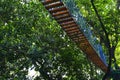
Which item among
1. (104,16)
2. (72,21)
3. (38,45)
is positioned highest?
(72,21)

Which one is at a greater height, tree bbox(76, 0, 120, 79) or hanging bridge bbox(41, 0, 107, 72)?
hanging bridge bbox(41, 0, 107, 72)

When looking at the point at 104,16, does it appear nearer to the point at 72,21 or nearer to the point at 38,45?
the point at 38,45

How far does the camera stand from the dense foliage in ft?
38.8

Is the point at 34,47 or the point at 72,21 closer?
the point at 72,21

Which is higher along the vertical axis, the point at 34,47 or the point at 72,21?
the point at 72,21

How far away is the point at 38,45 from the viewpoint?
12.6m

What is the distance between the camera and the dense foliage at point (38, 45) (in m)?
11.8

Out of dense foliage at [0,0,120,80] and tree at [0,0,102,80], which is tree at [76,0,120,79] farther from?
tree at [0,0,102,80]

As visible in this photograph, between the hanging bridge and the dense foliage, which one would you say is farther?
the dense foliage

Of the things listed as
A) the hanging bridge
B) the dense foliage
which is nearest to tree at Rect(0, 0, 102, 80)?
the dense foliage

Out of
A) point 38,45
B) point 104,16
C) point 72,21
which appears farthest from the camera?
point 104,16

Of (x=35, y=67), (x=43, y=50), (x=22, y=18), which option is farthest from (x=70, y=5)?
(x=35, y=67)

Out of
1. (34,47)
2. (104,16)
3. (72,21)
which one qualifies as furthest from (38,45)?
(104,16)

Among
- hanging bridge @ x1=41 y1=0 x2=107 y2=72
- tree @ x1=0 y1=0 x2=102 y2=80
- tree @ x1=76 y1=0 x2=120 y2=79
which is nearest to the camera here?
hanging bridge @ x1=41 y1=0 x2=107 y2=72
